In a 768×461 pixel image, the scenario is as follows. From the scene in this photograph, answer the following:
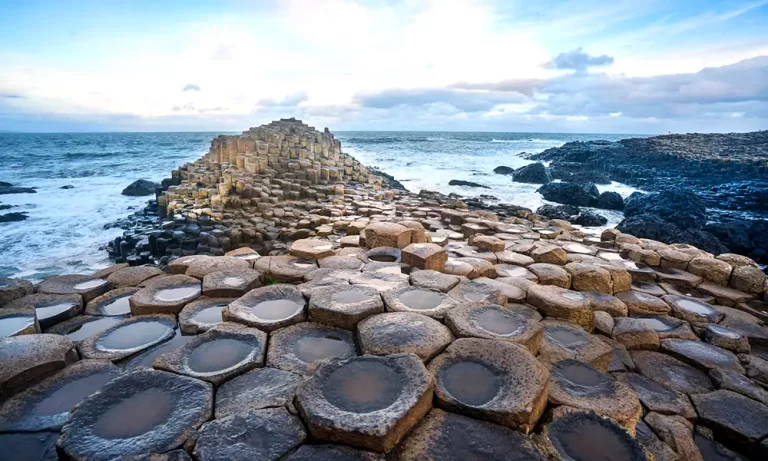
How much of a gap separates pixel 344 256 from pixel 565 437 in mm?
3002

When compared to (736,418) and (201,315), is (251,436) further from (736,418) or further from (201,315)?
(736,418)

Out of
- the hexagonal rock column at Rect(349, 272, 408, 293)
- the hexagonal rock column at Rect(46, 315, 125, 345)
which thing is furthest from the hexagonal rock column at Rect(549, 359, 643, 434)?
the hexagonal rock column at Rect(46, 315, 125, 345)

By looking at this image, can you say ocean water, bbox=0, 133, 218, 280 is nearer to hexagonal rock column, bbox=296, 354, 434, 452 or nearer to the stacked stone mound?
the stacked stone mound

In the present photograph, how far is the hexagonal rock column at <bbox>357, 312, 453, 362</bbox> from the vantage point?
2389 millimetres

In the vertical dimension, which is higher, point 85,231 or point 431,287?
point 431,287

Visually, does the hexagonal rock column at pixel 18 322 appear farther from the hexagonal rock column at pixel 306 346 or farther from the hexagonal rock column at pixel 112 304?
the hexagonal rock column at pixel 306 346

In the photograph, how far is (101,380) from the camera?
2340mm

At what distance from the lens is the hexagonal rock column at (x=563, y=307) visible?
10.9 ft

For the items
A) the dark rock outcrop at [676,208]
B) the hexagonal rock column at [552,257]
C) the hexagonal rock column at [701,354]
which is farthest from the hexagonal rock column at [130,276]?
the dark rock outcrop at [676,208]

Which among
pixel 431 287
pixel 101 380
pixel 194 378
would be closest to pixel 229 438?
pixel 194 378

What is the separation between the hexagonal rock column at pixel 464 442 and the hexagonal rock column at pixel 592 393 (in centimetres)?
51

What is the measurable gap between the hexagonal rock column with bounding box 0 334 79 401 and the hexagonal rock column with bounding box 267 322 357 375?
1318mm

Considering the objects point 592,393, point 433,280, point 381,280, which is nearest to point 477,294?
point 433,280

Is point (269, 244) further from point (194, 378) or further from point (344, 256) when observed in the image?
point (194, 378)
